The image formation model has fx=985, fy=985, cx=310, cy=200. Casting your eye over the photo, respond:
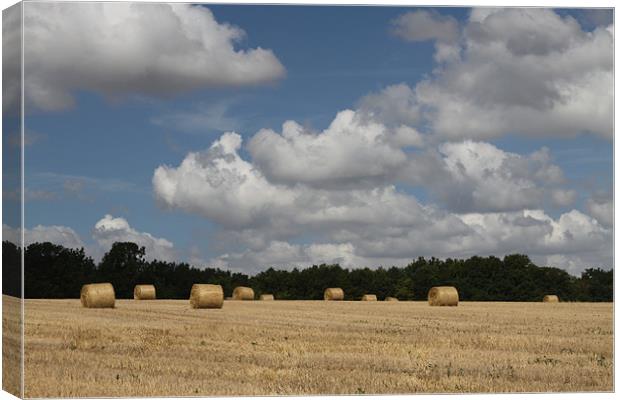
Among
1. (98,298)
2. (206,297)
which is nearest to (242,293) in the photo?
(206,297)

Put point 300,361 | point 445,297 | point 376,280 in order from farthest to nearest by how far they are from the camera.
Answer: point 376,280, point 445,297, point 300,361

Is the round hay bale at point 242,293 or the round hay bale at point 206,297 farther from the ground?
the round hay bale at point 242,293

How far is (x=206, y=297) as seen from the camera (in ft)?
106

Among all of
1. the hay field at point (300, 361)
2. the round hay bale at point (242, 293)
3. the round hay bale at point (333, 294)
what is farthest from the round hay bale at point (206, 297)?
the round hay bale at point (333, 294)

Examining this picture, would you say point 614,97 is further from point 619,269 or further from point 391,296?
point 391,296

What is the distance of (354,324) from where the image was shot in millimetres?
24328

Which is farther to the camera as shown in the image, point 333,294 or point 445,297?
point 333,294

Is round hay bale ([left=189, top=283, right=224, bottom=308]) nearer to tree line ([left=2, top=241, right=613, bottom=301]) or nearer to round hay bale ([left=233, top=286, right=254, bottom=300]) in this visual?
tree line ([left=2, top=241, right=613, bottom=301])

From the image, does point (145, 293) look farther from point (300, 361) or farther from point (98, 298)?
point (300, 361)

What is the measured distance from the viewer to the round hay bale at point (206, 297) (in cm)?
3222

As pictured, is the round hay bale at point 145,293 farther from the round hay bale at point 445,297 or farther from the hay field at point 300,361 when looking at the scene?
the hay field at point 300,361

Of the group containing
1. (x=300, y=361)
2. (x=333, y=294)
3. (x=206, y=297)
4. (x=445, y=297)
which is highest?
(x=333, y=294)

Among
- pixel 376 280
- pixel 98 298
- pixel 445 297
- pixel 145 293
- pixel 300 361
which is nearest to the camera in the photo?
pixel 300 361

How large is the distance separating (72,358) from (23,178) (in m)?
3.26
